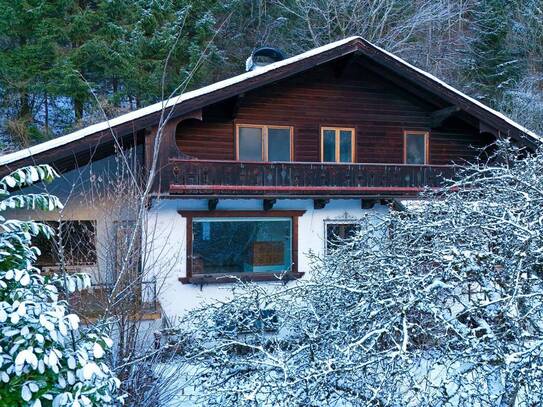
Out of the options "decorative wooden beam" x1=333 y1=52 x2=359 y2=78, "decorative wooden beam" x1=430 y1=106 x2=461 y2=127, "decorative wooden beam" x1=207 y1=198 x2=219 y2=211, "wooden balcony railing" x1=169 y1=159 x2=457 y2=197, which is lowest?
"decorative wooden beam" x1=207 y1=198 x2=219 y2=211

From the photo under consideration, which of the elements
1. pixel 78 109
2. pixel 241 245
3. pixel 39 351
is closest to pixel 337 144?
pixel 241 245

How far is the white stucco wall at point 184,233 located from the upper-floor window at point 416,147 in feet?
7.59

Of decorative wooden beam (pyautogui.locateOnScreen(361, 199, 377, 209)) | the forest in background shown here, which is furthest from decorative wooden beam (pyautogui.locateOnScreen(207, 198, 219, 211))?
the forest in background

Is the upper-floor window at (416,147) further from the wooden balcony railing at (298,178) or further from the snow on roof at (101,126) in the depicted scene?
the snow on roof at (101,126)

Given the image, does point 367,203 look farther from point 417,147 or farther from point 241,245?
point 241,245

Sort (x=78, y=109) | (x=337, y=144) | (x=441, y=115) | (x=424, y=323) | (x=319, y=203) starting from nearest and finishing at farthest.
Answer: (x=424, y=323) → (x=319, y=203) → (x=337, y=144) → (x=441, y=115) → (x=78, y=109)

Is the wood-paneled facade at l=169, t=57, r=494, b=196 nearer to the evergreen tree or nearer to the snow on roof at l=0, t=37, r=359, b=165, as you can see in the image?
the snow on roof at l=0, t=37, r=359, b=165

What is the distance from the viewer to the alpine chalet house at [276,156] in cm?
996

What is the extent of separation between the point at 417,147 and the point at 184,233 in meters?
6.53

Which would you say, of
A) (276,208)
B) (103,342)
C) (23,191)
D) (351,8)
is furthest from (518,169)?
(351,8)

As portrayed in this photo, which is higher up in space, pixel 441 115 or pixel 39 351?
pixel 441 115

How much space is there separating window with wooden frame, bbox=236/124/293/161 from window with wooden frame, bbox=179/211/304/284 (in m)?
1.42

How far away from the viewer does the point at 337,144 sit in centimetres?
1243

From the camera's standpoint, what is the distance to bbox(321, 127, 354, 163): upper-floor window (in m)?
12.3
